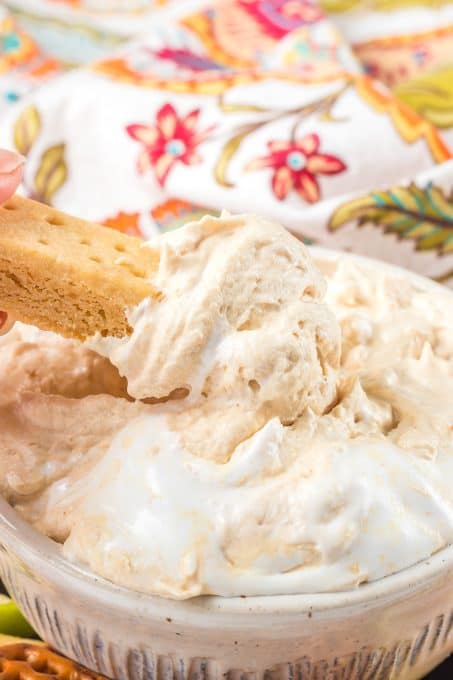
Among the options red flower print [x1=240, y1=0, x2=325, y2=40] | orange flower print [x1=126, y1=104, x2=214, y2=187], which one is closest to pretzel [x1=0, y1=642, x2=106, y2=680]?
orange flower print [x1=126, y1=104, x2=214, y2=187]

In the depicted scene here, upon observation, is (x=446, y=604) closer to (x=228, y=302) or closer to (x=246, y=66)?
(x=228, y=302)

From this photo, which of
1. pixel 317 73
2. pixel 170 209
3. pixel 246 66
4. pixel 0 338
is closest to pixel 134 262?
pixel 0 338

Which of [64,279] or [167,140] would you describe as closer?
[64,279]

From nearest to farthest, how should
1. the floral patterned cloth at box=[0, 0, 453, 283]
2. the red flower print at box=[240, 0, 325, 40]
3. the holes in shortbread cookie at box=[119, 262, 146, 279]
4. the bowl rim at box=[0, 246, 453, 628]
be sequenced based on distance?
the bowl rim at box=[0, 246, 453, 628]
the holes in shortbread cookie at box=[119, 262, 146, 279]
the floral patterned cloth at box=[0, 0, 453, 283]
the red flower print at box=[240, 0, 325, 40]

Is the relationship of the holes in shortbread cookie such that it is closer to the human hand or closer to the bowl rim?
Result: the human hand

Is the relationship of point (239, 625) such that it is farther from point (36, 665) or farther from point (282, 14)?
point (282, 14)

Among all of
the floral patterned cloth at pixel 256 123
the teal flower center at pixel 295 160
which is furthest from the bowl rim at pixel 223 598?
the teal flower center at pixel 295 160

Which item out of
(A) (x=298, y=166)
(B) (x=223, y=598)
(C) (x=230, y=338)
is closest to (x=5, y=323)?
(C) (x=230, y=338)
